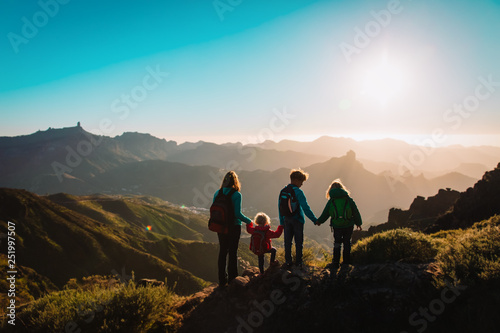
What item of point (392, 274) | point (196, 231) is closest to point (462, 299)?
point (392, 274)

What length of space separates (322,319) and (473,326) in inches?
95.0

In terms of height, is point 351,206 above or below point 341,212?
above

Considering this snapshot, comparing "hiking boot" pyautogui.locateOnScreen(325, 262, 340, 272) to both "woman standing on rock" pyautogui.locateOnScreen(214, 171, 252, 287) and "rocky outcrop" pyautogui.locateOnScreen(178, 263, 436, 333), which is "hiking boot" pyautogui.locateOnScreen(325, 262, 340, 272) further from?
"woman standing on rock" pyautogui.locateOnScreen(214, 171, 252, 287)

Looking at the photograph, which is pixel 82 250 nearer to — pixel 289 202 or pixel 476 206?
pixel 289 202

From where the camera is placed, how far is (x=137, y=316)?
5.68m

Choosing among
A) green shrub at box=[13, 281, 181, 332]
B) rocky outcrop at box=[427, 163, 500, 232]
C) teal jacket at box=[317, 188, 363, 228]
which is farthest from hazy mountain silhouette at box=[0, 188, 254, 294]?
teal jacket at box=[317, 188, 363, 228]

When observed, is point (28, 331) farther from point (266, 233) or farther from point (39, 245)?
point (39, 245)

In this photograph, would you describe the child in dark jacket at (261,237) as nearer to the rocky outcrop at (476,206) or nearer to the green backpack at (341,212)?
the green backpack at (341,212)

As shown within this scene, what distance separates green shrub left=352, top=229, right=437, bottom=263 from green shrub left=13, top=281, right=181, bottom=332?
18.1ft

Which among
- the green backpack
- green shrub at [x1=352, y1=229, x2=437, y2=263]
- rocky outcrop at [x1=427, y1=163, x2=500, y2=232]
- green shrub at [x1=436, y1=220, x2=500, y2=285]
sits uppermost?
the green backpack

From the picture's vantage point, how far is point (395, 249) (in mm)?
7402

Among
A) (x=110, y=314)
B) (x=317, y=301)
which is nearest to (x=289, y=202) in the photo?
(x=317, y=301)

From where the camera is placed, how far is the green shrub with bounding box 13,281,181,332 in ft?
17.8

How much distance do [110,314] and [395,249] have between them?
24.9 ft
